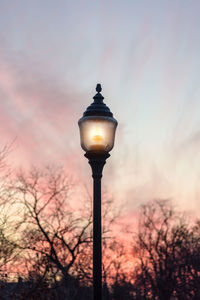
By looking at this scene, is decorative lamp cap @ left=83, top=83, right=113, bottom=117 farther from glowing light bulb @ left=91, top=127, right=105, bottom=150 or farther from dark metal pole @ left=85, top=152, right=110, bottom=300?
dark metal pole @ left=85, top=152, right=110, bottom=300

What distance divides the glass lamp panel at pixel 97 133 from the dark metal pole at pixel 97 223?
126 millimetres

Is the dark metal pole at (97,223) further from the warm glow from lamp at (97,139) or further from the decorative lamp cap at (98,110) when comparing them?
the decorative lamp cap at (98,110)

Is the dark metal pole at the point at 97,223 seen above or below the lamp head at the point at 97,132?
below

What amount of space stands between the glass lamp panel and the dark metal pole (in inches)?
5.0

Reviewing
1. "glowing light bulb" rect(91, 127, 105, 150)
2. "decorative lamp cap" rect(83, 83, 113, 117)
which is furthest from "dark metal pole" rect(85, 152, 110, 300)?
"decorative lamp cap" rect(83, 83, 113, 117)

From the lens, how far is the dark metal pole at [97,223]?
725cm

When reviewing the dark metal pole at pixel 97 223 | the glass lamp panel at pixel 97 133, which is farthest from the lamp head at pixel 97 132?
the dark metal pole at pixel 97 223

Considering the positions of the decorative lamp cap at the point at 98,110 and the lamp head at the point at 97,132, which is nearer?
the lamp head at the point at 97,132

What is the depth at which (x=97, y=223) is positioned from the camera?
7.46m

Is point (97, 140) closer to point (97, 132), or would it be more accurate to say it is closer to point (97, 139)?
point (97, 139)

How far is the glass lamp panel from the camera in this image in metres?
7.83

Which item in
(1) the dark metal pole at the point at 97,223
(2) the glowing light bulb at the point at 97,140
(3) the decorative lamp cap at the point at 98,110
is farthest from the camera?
(3) the decorative lamp cap at the point at 98,110

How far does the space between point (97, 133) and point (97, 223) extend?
1.40 m

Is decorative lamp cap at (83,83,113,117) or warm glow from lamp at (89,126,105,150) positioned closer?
warm glow from lamp at (89,126,105,150)
